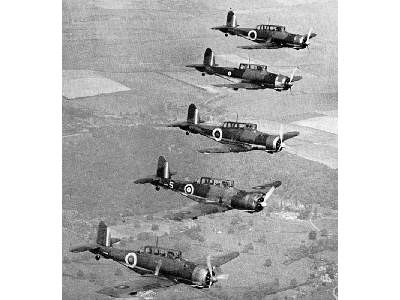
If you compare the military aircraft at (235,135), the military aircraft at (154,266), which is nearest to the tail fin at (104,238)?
the military aircraft at (154,266)

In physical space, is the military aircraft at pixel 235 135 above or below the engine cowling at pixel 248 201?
above

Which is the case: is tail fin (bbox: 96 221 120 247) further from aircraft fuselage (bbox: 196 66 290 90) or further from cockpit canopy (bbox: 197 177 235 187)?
aircraft fuselage (bbox: 196 66 290 90)

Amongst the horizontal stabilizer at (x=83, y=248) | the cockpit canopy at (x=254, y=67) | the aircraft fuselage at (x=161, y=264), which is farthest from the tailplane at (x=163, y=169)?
the cockpit canopy at (x=254, y=67)

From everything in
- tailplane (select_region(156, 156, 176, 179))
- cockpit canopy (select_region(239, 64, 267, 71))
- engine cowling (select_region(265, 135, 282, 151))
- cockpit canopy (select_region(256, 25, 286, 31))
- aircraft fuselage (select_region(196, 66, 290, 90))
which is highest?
cockpit canopy (select_region(256, 25, 286, 31))

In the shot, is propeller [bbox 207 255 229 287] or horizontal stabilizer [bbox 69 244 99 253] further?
horizontal stabilizer [bbox 69 244 99 253]

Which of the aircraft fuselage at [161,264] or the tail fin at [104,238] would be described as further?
the tail fin at [104,238]

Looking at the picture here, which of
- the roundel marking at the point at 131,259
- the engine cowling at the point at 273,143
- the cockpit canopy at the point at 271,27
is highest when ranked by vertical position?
the cockpit canopy at the point at 271,27

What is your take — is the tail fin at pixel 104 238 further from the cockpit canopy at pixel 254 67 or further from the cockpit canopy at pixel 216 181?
the cockpit canopy at pixel 254 67

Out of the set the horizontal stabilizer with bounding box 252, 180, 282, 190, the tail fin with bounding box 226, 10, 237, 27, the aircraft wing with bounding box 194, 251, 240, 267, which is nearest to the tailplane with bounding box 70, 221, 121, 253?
the aircraft wing with bounding box 194, 251, 240, 267
